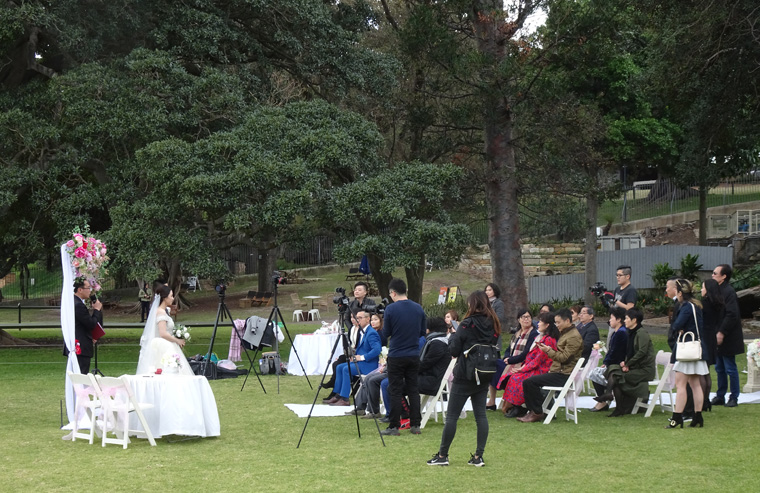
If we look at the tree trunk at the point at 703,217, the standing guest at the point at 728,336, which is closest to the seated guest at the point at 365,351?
the standing guest at the point at 728,336

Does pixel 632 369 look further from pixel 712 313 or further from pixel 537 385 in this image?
pixel 712 313

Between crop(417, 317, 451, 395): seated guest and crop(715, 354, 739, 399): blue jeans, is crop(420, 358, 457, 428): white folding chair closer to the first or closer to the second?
crop(417, 317, 451, 395): seated guest

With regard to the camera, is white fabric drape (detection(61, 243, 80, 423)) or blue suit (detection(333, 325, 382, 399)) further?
blue suit (detection(333, 325, 382, 399))

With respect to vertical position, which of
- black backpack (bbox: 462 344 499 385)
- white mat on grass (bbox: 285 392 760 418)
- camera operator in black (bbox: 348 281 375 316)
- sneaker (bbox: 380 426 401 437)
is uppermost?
camera operator in black (bbox: 348 281 375 316)

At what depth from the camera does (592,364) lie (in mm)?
10781

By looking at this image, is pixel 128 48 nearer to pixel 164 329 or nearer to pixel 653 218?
pixel 164 329

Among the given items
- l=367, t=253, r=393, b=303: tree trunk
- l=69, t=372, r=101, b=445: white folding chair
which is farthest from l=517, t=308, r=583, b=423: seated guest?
l=367, t=253, r=393, b=303: tree trunk

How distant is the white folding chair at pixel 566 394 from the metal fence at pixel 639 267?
689 inches

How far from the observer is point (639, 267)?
2788 centimetres

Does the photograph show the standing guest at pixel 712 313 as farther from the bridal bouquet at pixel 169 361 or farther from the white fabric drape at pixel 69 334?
the white fabric drape at pixel 69 334

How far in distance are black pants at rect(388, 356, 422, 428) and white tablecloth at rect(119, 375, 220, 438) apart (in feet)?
6.19

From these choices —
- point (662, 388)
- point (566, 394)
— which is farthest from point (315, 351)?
point (662, 388)

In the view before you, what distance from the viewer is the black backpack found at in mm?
7234

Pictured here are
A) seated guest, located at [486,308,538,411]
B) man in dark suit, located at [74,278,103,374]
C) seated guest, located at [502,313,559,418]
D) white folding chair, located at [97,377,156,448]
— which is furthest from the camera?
seated guest, located at [486,308,538,411]
